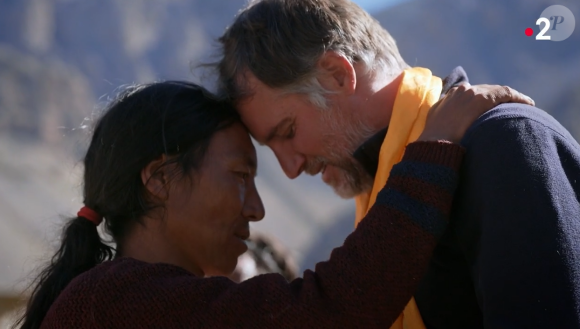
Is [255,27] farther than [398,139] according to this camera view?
Yes

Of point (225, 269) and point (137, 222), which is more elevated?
point (137, 222)

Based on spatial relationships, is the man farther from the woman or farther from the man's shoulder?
the woman

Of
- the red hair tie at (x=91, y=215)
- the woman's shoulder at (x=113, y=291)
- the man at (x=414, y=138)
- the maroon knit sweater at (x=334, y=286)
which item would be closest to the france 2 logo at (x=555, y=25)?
the man at (x=414, y=138)

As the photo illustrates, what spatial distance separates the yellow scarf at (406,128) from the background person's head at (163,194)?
0.51 meters

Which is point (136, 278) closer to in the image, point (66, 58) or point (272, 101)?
point (272, 101)

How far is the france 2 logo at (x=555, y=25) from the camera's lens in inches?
157

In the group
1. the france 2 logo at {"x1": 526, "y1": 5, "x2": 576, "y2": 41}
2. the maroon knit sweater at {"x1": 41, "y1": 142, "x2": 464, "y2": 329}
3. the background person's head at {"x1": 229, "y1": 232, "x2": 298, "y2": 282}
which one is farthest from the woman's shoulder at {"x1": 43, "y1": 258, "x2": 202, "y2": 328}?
the france 2 logo at {"x1": 526, "y1": 5, "x2": 576, "y2": 41}

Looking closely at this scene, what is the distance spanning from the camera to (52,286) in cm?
214

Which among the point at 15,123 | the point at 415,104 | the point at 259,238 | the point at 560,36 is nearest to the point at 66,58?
the point at 15,123

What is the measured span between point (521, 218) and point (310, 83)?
3.68ft

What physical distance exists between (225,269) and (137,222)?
0.35 m

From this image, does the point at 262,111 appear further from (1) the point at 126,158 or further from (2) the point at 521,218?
(2) the point at 521,218

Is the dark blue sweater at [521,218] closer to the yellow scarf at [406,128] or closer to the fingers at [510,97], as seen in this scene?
the fingers at [510,97]

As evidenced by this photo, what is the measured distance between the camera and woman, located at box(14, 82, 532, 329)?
1.66 metres
